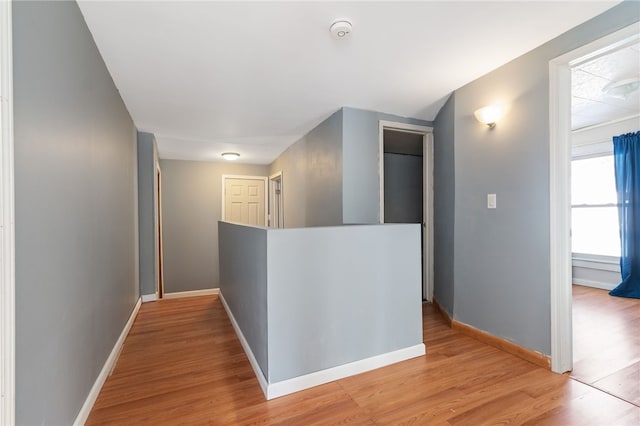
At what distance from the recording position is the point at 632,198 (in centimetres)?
363

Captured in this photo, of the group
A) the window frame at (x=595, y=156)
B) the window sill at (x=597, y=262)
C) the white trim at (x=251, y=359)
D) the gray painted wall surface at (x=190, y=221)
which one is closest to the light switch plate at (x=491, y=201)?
the white trim at (x=251, y=359)

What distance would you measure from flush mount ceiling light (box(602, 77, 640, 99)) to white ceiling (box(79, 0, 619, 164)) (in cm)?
139

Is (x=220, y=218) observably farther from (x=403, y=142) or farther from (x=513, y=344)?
(x=513, y=344)

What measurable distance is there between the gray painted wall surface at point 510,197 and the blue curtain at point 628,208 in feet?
9.18

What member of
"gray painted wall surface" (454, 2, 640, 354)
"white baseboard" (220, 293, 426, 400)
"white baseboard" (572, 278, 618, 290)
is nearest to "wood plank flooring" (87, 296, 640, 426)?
"white baseboard" (220, 293, 426, 400)

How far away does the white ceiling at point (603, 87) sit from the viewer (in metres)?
2.27

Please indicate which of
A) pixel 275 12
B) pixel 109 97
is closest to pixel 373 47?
pixel 275 12

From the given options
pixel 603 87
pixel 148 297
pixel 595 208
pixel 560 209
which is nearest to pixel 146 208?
pixel 148 297

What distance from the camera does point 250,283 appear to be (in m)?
2.18

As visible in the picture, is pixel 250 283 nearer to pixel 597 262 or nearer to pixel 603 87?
pixel 603 87

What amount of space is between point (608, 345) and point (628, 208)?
2.40 metres

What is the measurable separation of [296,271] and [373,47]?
5.28 ft

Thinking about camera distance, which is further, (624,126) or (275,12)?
(624,126)

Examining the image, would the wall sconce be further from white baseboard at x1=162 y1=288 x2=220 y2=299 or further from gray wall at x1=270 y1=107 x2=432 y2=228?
white baseboard at x1=162 y1=288 x2=220 y2=299
